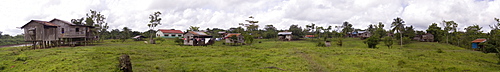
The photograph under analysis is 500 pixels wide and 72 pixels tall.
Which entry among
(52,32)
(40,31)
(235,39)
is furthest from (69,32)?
(235,39)

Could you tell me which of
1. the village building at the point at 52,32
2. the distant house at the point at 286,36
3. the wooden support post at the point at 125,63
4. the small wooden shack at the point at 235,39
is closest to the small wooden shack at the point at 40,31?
the village building at the point at 52,32

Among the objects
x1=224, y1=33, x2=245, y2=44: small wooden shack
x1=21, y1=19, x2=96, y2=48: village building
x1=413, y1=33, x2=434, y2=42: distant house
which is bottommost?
x1=413, y1=33, x2=434, y2=42: distant house

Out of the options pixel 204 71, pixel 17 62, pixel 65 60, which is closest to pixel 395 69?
pixel 204 71

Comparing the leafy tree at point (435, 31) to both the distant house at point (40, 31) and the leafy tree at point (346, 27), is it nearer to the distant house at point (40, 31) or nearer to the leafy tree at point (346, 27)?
the leafy tree at point (346, 27)

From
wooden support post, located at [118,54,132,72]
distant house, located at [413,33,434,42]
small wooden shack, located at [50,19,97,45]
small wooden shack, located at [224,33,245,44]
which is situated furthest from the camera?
distant house, located at [413,33,434,42]

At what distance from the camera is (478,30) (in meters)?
58.1

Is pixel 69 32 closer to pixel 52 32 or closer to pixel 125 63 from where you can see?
pixel 52 32

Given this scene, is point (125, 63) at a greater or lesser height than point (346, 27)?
lesser

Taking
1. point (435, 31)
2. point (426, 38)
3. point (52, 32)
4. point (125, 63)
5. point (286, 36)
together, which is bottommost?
point (426, 38)

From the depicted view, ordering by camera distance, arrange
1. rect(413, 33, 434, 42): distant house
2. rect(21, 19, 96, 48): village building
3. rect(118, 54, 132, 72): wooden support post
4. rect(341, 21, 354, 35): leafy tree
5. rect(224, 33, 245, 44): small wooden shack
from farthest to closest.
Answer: rect(341, 21, 354, 35): leafy tree → rect(413, 33, 434, 42): distant house → rect(224, 33, 245, 44): small wooden shack → rect(21, 19, 96, 48): village building → rect(118, 54, 132, 72): wooden support post

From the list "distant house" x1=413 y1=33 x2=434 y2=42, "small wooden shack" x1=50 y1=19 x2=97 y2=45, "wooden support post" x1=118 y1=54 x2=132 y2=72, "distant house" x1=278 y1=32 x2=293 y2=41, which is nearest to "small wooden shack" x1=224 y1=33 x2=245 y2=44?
"small wooden shack" x1=50 y1=19 x2=97 y2=45

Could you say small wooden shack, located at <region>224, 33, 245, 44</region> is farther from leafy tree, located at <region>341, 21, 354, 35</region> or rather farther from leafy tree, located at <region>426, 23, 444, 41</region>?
leafy tree, located at <region>426, 23, 444, 41</region>

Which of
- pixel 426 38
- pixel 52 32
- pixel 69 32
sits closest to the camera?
pixel 52 32

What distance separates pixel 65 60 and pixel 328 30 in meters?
81.7
